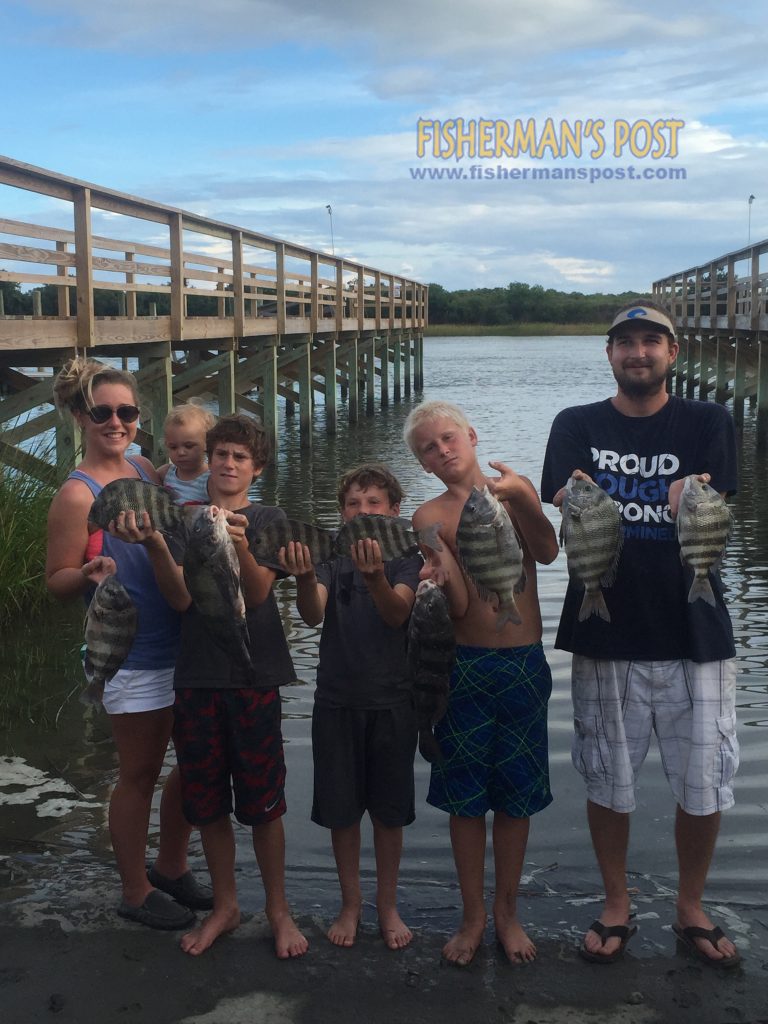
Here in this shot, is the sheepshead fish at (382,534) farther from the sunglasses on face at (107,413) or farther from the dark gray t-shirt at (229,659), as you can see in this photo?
the sunglasses on face at (107,413)

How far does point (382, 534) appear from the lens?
3.25 meters

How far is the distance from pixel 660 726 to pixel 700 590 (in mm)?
558

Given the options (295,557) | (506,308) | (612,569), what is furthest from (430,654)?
(506,308)

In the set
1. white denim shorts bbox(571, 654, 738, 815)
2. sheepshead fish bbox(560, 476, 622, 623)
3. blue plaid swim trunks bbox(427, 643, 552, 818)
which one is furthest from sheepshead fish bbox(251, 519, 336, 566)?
white denim shorts bbox(571, 654, 738, 815)

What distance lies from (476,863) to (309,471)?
14.0 meters

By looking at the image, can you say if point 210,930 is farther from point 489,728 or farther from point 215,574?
point 215,574

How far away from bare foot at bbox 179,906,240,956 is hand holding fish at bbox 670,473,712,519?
2018 millimetres

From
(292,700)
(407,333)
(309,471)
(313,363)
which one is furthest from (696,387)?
(292,700)

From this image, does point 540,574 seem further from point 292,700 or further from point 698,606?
point 698,606

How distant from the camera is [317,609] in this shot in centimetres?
355

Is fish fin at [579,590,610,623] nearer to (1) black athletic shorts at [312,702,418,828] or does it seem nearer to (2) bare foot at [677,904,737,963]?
(1) black athletic shorts at [312,702,418,828]

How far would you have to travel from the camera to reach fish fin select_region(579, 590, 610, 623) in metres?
3.30

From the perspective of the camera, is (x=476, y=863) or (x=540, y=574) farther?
(x=540, y=574)

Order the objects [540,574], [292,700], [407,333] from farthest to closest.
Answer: [407,333] → [540,574] → [292,700]
